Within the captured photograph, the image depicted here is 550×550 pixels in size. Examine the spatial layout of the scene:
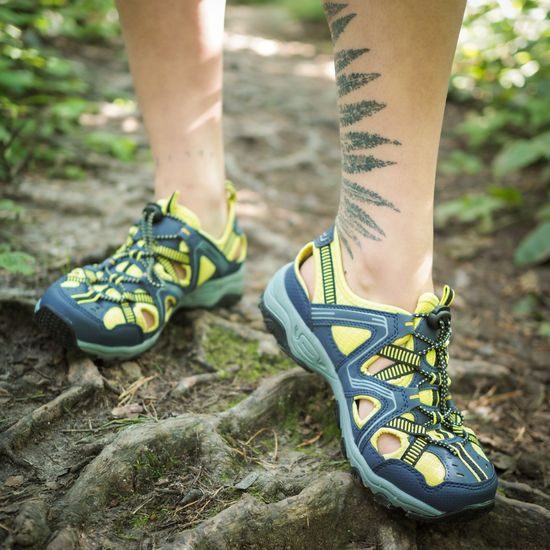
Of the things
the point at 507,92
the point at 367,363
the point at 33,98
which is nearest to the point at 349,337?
the point at 367,363

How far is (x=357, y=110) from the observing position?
1418mm

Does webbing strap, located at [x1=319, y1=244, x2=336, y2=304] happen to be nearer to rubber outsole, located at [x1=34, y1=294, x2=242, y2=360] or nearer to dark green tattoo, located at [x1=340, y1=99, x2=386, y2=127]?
dark green tattoo, located at [x1=340, y1=99, x2=386, y2=127]

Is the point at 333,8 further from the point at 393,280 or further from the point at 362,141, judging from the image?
the point at 393,280

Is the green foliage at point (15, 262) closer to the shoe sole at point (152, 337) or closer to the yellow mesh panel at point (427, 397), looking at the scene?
the shoe sole at point (152, 337)

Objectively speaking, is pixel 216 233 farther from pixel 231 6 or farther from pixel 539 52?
pixel 231 6

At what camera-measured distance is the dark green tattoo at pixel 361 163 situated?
1416mm

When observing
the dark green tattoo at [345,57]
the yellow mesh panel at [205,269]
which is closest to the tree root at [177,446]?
the yellow mesh panel at [205,269]

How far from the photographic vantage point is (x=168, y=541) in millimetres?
1208

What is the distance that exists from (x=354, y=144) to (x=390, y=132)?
5.0 inches

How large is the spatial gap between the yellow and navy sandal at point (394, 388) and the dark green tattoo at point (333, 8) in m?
0.59

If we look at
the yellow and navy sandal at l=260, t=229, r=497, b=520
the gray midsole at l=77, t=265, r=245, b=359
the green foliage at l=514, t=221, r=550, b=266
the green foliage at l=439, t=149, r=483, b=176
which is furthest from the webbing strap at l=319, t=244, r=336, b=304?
the green foliage at l=439, t=149, r=483, b=176

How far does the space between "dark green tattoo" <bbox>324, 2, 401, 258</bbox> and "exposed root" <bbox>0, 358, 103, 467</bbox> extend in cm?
83

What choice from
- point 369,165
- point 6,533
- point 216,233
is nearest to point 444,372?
point 369,165

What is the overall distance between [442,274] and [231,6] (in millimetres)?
10557
